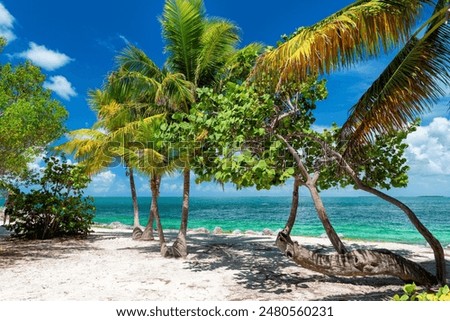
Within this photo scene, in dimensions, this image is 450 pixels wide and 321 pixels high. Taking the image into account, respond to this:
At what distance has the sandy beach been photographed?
667 cm

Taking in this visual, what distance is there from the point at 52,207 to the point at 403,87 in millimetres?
13973

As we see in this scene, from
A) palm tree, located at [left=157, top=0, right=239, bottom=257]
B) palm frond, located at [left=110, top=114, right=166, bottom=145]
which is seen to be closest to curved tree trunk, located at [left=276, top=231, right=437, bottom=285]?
palm tree, located at [left=157, top=0, right=239, bottom=257]

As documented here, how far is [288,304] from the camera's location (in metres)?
5.21

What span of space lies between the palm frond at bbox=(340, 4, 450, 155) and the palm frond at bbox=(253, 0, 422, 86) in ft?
1.33

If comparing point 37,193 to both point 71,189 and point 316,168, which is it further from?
point 316,168

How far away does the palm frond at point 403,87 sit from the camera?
5930 millimetres

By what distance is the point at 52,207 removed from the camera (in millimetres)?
15453

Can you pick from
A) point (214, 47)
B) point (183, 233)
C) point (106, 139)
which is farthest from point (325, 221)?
point (106, 139)

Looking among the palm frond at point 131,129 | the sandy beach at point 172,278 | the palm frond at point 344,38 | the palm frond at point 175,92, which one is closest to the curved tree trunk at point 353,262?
the sandy beach at point 172,278

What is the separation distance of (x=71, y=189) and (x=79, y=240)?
7.97 feet

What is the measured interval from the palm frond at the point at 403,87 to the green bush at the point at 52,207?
1256cm

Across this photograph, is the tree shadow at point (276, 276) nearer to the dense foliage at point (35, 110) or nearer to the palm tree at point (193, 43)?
the palm tree at point (193, 43)

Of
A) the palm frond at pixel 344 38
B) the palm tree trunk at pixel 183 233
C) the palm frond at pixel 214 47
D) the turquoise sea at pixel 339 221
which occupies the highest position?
the palm frond at pixel 214 47

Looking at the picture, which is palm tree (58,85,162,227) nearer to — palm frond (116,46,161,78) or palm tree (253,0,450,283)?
palm frond (116,46,161,78)
